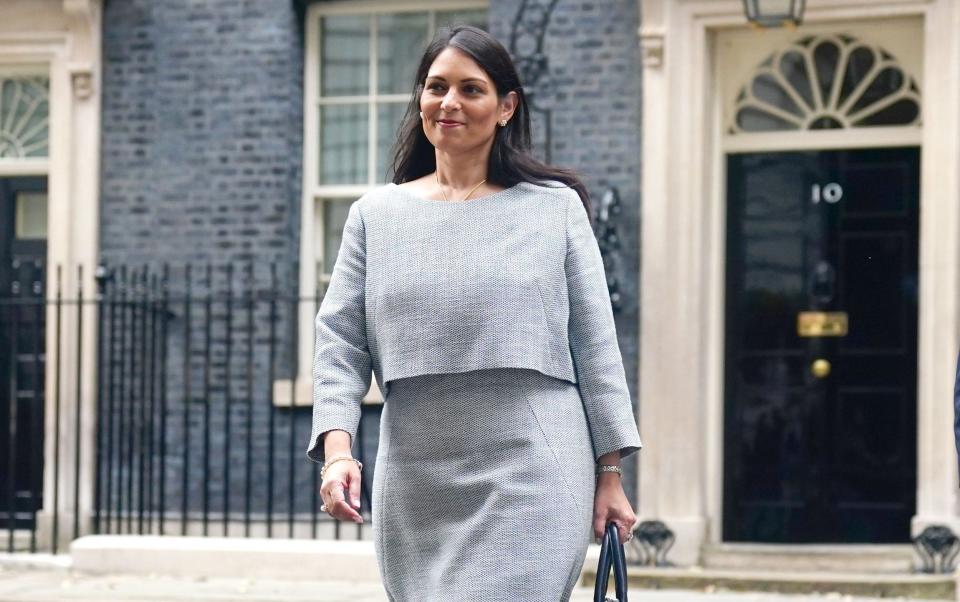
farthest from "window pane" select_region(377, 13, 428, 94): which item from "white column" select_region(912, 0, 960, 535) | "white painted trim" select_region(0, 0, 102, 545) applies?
"white column" select_region(912, 0, 960, 535)

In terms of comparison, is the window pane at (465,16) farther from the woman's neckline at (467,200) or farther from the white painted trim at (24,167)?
the woman's neckline at (467,200)

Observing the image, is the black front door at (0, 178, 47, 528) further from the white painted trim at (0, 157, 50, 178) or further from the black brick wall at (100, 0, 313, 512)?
the black brick wall at (100, 0, 313, 512)

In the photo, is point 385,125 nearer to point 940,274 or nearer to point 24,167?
point 24,167

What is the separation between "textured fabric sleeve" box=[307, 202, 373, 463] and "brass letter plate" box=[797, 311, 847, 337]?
6.95m

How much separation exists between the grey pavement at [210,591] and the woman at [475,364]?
526 cm

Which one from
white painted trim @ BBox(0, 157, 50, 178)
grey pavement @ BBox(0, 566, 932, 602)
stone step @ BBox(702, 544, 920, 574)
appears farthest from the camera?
white painted trim @ BBox(0, 157, 50, 178)

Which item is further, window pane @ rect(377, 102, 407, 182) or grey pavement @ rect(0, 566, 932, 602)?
window pane @ rect(377, 102, 407, 182)

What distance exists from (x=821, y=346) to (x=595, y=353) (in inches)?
273

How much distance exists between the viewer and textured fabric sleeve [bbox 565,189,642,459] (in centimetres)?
357

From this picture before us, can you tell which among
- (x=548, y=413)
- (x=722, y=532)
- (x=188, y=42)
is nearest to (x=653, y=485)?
(x=722, y=532)

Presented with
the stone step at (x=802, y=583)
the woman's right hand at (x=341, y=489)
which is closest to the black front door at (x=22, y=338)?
the stone step at (x=802, y=583)

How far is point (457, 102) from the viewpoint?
357cm

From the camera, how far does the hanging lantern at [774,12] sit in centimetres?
948

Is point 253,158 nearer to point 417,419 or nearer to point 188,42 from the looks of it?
point 188,42
